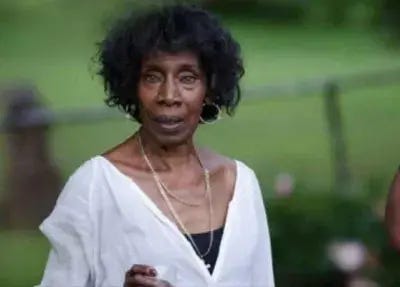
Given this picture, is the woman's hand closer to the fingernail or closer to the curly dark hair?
the fingernail

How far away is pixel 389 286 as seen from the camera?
491 cm

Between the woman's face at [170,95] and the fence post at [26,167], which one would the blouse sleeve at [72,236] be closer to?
the woman's face at [170,95]

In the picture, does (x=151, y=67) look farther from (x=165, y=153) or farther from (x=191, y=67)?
(x=165, y=153)

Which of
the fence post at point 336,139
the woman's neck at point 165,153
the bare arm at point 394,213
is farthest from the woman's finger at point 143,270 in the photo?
the fence post at point 336,139

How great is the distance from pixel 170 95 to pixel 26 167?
5.81 ft

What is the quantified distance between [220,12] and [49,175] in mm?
749

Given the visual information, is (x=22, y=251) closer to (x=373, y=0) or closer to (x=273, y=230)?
(x=273, y=230)

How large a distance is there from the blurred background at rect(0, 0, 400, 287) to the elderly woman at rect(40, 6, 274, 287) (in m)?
1.43

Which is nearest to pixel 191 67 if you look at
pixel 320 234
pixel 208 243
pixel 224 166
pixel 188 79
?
pixel 188 79

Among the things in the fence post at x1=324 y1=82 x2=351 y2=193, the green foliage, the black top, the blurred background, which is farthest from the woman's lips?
the fence post at x1=324 y1=82 x2=351 y2=193

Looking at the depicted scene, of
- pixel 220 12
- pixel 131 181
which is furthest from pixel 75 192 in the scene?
pixel 220 12

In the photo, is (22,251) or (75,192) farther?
(22,251)

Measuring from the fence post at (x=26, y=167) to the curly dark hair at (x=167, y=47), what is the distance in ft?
4.97

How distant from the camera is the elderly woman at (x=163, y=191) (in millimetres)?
3195
